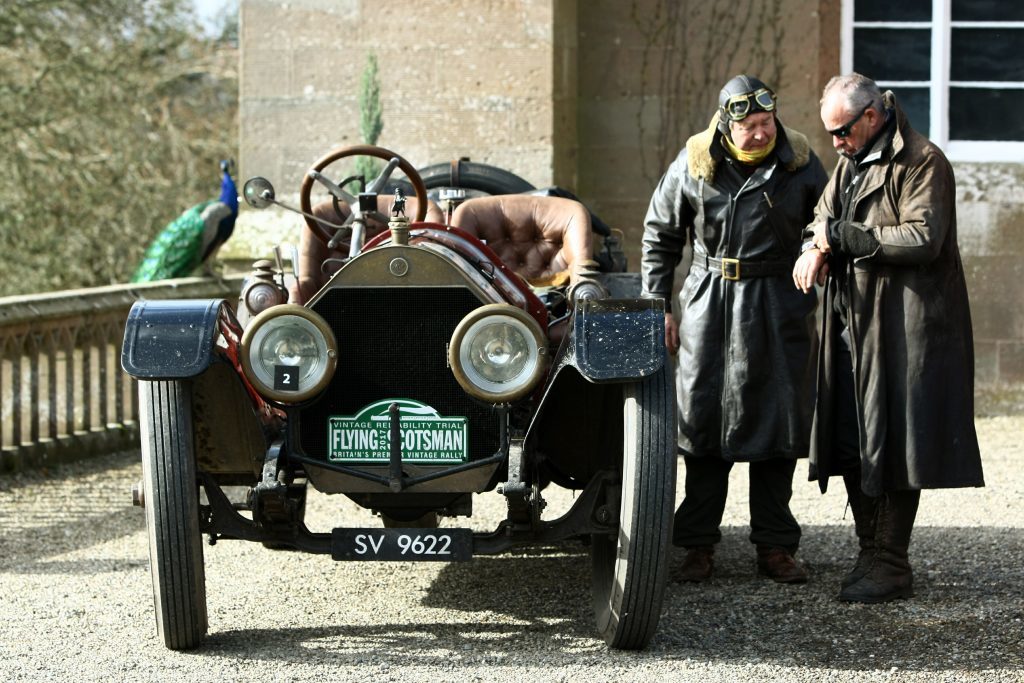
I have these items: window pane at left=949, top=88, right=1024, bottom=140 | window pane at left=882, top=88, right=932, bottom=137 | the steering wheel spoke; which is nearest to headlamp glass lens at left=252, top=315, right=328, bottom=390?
the steering wheel spoke

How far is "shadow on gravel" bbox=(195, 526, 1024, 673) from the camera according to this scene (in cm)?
467

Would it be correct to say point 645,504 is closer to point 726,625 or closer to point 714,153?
point 726,625

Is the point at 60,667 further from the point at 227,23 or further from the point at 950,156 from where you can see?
the point at 227,23

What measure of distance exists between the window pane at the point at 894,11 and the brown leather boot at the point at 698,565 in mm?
5797

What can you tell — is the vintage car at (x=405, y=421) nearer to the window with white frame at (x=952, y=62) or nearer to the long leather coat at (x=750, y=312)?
the long leather coat at (x=750, y=312)

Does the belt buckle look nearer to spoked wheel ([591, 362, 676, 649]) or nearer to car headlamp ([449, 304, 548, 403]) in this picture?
spoked wheel ([591, 362, 676, 649])

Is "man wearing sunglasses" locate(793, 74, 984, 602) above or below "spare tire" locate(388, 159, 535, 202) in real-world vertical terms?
below

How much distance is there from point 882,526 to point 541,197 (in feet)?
6.93

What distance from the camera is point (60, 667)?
180 inches

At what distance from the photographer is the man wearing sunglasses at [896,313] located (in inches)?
208

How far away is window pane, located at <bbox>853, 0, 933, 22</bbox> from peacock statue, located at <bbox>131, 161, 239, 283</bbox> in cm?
471

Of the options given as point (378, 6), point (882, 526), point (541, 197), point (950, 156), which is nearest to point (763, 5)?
point (950, 156)

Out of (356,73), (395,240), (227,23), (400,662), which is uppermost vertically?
(227,23)

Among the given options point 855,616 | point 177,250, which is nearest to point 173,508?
point 855,616
